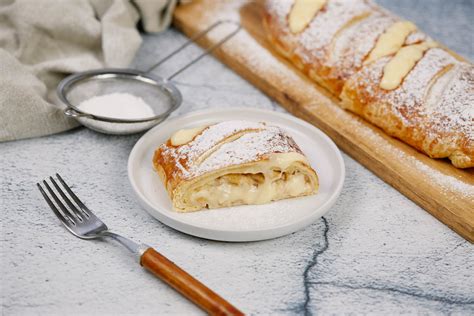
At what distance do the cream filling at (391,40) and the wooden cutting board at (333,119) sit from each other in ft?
0.75

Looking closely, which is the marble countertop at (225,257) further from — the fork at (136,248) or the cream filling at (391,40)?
the cream filling at (391,40)

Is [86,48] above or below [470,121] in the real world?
below

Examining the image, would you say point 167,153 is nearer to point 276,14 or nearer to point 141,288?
point 141,288

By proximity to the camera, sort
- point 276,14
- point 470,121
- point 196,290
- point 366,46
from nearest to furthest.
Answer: point 196,290, point 470,121, point 366,46, point 276,14

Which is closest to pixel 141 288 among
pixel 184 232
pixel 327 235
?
pixel 184 232

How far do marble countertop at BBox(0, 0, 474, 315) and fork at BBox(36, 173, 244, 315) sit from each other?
0.12 feet

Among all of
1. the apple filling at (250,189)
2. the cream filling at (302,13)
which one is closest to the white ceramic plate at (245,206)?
the apple filling at (250,189)

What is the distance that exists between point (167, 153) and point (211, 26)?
1.04 metres

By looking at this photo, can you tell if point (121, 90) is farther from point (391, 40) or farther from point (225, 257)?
point (391, 40)

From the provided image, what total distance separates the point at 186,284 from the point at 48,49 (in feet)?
4.29

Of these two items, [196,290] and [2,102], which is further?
[2,102]

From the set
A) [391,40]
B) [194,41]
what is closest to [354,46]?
[391,40]

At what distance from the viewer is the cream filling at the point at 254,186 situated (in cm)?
182

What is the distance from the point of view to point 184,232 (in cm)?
176
